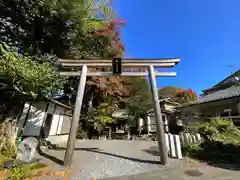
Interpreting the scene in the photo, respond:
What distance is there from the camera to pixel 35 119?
6941 mm

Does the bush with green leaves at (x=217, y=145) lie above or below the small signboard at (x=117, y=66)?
below

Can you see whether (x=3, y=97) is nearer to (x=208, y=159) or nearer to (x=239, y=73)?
(x=208, y=159)

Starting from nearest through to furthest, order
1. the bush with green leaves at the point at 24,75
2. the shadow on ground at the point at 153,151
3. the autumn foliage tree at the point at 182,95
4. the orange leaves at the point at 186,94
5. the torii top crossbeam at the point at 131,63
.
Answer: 1. the bush with green leaves at the point at 24,75
2. the torii top crossbeam at the point at 131,63
3. the shadow on ground at the point at 153,151
4. the autumn foliage tree at the point at 182,95
5. the orange leaves at the point at 186,94

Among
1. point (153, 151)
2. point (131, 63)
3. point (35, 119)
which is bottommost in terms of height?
point (153, 151)

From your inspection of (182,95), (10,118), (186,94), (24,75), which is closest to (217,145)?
(24,75)

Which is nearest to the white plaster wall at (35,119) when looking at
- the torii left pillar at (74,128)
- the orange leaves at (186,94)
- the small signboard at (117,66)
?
the torii left pillar at (74,128)

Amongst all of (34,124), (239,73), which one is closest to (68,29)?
(34,124)

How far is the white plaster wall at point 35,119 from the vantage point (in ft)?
21.5

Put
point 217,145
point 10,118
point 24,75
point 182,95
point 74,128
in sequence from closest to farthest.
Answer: point 74,128 < point 24,75 < point 217,145 < point 10,118 < point 182,95

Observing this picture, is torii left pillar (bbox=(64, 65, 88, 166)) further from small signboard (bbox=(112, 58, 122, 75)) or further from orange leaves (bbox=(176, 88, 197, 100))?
orange leaves (bbox=(176, 88, 197, 100))

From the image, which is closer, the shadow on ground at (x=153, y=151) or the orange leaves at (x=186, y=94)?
the shadow on ground at (x=153, y=151)

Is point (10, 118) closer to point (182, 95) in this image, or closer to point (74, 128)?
point (74, 128)

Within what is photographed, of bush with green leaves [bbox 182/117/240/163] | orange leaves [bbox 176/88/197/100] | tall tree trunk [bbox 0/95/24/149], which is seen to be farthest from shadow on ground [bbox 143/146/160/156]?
orange leaves [bbox 176/88/197/100]

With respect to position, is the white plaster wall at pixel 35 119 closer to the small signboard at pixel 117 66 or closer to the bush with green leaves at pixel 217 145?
the small signboard at pixel 117 66
